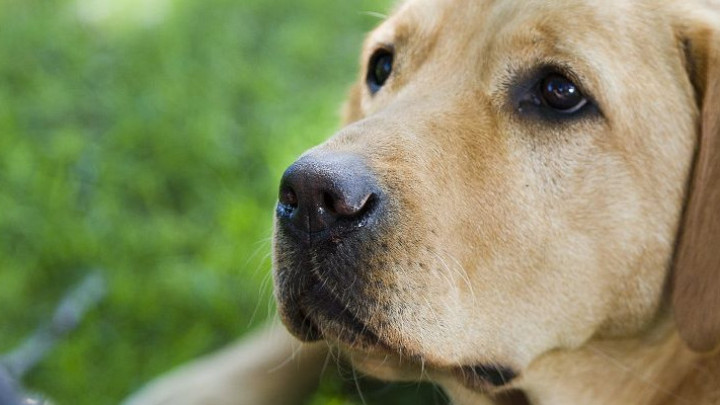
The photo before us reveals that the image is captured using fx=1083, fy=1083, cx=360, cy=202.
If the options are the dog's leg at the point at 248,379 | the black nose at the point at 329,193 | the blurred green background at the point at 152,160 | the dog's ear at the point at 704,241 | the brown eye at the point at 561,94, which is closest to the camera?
the black nose at the point at 329,193

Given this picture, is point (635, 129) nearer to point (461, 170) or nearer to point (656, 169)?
point (656, 169)

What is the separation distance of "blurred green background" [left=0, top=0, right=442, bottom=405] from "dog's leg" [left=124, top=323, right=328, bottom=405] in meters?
0.12

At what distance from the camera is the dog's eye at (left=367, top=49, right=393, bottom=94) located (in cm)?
434

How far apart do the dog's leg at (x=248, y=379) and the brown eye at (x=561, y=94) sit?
1.75 m

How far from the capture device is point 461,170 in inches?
137

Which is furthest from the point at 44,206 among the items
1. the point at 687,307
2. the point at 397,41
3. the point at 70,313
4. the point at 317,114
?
the point at 687,307

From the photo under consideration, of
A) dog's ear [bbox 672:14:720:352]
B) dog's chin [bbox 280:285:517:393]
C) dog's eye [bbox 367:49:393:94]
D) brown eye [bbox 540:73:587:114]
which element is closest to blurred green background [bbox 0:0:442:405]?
dog's chin [bbox 280:285:517:393]

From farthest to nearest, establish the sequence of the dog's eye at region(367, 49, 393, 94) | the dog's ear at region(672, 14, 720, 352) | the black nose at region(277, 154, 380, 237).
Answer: the dog's eye at region(367, 49, 393, 94)
the dog's ear at region(672, 14, 720, 352)
the black nose at region(277, 154, 380, 237)

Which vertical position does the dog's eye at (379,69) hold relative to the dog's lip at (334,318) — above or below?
above

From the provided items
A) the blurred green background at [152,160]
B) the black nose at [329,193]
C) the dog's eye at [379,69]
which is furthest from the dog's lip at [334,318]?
the dog's eye at [379,69]

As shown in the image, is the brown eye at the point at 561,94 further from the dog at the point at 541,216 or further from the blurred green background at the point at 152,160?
the blurred green background at the point at 152,160

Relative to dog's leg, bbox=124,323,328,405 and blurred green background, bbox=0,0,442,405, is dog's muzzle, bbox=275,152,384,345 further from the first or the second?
dog's leg, bbox=124,323,328,405

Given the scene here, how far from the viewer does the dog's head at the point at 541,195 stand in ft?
10.9

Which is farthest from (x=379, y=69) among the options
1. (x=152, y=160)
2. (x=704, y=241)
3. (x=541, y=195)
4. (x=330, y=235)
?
(x=152, y=160)
